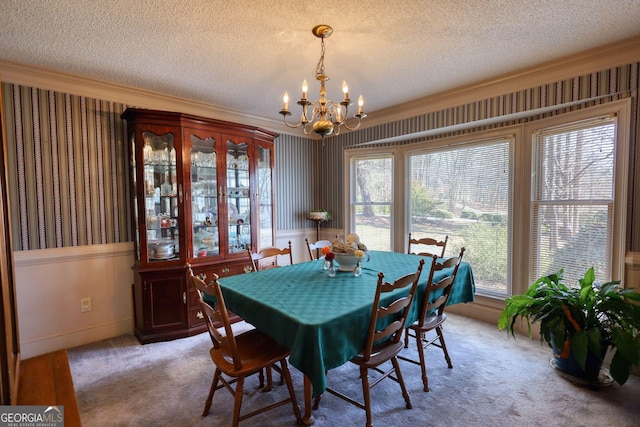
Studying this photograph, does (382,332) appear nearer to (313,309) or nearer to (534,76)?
(313,309)

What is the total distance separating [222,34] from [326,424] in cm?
267

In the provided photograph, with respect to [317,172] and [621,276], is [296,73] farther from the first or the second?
[621,276]

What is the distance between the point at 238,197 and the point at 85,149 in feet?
4.93

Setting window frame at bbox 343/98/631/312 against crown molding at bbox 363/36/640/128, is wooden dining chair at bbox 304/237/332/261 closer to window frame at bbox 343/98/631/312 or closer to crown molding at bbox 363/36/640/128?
window frame at bbox 343/98/631/312

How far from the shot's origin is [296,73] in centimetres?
276

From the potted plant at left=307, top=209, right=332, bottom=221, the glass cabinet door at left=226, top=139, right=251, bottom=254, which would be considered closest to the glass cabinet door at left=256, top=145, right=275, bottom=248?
the glass cabinet door at left=226, top=139, right=251, bottom=254

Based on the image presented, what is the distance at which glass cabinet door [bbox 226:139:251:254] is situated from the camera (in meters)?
3.43

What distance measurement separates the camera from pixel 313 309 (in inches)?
66.9

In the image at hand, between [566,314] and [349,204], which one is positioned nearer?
[566,314]

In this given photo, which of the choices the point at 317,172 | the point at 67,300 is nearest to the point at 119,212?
the point at 67,300

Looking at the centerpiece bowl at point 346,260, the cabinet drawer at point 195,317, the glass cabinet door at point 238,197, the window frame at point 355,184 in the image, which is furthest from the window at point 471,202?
the cabinet drawer at point 195,317

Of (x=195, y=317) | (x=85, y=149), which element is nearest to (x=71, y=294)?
(x=195, y=317)

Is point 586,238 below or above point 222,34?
below

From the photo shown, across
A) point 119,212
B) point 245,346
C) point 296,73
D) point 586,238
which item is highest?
point 296,73
